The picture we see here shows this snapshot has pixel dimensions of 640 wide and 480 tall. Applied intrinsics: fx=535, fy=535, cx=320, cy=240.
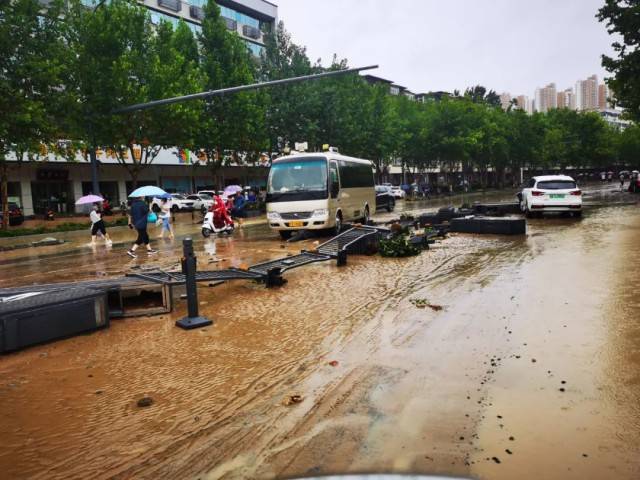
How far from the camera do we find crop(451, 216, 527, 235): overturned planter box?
15.7 meters

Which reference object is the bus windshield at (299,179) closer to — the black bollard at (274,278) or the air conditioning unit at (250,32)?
the black bollard at (274,278)

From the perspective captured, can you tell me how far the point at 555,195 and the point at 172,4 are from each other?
4031 centimetres

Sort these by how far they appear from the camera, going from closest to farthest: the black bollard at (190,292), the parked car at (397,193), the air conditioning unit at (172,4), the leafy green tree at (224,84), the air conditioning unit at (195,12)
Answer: the black bollard at (190,292)
the leafy green tree at (224,84)
the air conditioning unit at (172,4)
the air conditioning unit at (195,12)
the parked car at (397,193)

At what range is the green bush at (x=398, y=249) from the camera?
40.8 ft

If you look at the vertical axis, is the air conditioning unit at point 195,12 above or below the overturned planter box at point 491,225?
above

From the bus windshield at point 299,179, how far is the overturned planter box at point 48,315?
10354mm

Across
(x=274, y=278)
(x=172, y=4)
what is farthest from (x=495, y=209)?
(x=172, y=4)

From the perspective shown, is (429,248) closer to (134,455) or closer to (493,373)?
(493,373)

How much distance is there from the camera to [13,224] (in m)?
29.9

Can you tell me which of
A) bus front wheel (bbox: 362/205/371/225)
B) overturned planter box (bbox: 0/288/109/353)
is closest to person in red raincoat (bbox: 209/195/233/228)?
bus front wheel (bbox: 362/205/371/225)

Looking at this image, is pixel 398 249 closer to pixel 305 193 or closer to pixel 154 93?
pixel 305 193

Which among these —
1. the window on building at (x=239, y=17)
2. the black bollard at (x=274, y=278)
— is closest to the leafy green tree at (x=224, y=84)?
the window on building at (x=239, y=17)

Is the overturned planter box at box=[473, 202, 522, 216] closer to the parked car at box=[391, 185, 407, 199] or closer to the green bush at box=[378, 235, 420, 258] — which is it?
the green bush at box=[378, 235, 420, 258]

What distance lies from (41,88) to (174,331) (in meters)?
21.6
